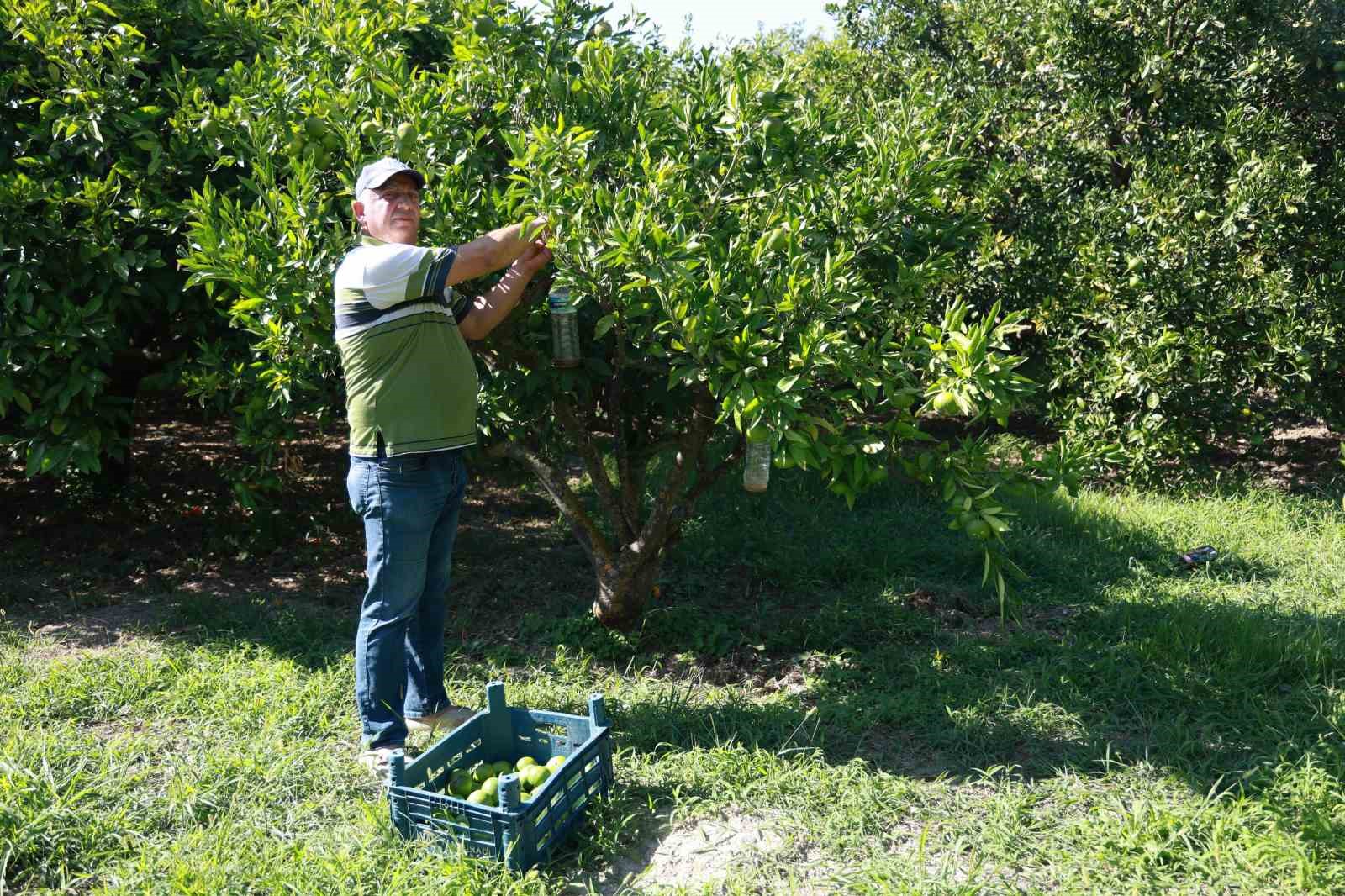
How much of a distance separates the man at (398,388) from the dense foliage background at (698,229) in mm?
330

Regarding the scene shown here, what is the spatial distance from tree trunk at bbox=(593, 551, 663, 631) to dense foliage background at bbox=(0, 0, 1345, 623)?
2cm

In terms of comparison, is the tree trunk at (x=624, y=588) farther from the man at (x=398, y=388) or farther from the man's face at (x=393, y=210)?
the man's face at (x=393, y=210)

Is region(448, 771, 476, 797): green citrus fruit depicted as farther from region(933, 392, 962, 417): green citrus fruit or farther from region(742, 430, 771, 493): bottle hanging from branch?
region(933, 392, 962, 417): green citrus fruit

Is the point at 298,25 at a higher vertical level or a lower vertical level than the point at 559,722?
higher

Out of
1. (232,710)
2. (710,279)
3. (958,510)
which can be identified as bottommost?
(232,710)

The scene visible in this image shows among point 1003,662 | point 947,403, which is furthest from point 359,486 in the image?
point 1003,662

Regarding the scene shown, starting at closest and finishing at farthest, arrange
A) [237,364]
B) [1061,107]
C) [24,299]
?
1. [237,364]
2. [24,299]
3. [1061,107]

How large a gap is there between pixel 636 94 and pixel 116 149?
2568mm

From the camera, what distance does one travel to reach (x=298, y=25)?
13.6 ft

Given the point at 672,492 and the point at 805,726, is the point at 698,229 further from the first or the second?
the point at 805,726

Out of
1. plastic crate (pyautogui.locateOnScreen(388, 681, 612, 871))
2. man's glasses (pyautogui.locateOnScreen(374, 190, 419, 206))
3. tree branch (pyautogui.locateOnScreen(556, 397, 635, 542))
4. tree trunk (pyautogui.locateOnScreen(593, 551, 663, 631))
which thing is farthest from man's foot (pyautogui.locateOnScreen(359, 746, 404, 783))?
man's glasses (pyautogui.locateOnScreen(374, 190, 419, 206))

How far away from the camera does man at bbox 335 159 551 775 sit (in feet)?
10.2

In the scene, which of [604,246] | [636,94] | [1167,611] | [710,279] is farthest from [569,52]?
[1167,611]

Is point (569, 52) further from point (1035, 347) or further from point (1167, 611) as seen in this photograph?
point (1035, 347)
